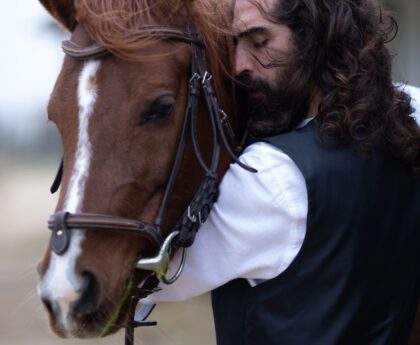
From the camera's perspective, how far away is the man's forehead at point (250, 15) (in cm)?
220

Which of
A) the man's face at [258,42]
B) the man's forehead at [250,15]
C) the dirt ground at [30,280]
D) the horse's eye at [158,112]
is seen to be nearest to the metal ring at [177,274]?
the horse's eye at [158,112]

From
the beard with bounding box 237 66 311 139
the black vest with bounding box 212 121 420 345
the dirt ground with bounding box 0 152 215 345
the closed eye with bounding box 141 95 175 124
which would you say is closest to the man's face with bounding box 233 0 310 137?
the beard with bounding box 237 66 311 139

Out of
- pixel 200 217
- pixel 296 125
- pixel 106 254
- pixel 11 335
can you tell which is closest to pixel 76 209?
pixel 106 254

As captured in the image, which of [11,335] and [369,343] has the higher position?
[369,343]

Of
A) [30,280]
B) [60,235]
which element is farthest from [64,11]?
[30,280]

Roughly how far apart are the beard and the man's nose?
0.02 meters

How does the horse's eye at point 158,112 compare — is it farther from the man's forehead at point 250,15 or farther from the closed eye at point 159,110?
the man's forehead at point 250,15

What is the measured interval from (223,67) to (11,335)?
4.44m

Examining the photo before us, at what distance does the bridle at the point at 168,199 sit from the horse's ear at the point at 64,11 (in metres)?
0.14

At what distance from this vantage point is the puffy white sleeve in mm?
1919

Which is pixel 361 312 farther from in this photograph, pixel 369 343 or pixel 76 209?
pixel 76 209

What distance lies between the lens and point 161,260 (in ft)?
6.00

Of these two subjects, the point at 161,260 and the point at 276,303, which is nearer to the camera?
the point at 161,260

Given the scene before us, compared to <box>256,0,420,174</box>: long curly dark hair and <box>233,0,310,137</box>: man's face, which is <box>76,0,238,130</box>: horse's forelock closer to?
<box>233,0,310,137</box>: man's face
